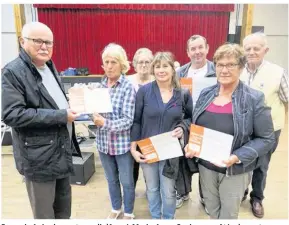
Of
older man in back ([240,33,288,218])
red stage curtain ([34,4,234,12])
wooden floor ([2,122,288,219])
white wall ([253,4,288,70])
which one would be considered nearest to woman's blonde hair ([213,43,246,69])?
older man in back ([240,33,288,218])

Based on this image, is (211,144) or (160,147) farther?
(160,147)

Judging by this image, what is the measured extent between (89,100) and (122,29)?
4.81 meters

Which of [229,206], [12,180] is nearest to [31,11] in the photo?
[12,180]

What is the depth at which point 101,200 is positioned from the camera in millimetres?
2369

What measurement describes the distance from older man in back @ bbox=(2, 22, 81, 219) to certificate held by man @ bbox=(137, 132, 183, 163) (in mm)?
484

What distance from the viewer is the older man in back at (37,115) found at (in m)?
1.22

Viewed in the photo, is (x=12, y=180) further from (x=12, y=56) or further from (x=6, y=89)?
(x=12, y=56)

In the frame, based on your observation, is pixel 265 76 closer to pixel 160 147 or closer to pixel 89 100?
pixel 160 147

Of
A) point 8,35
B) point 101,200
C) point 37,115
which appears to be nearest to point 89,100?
point 37,115

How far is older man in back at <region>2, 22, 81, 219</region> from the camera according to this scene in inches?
48.2

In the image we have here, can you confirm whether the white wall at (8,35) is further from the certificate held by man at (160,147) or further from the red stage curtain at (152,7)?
the certificate held by man at (160,147)

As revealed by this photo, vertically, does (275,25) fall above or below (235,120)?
above

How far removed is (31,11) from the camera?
5570 millimetres

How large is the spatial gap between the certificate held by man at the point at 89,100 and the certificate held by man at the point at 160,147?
1.09ft
